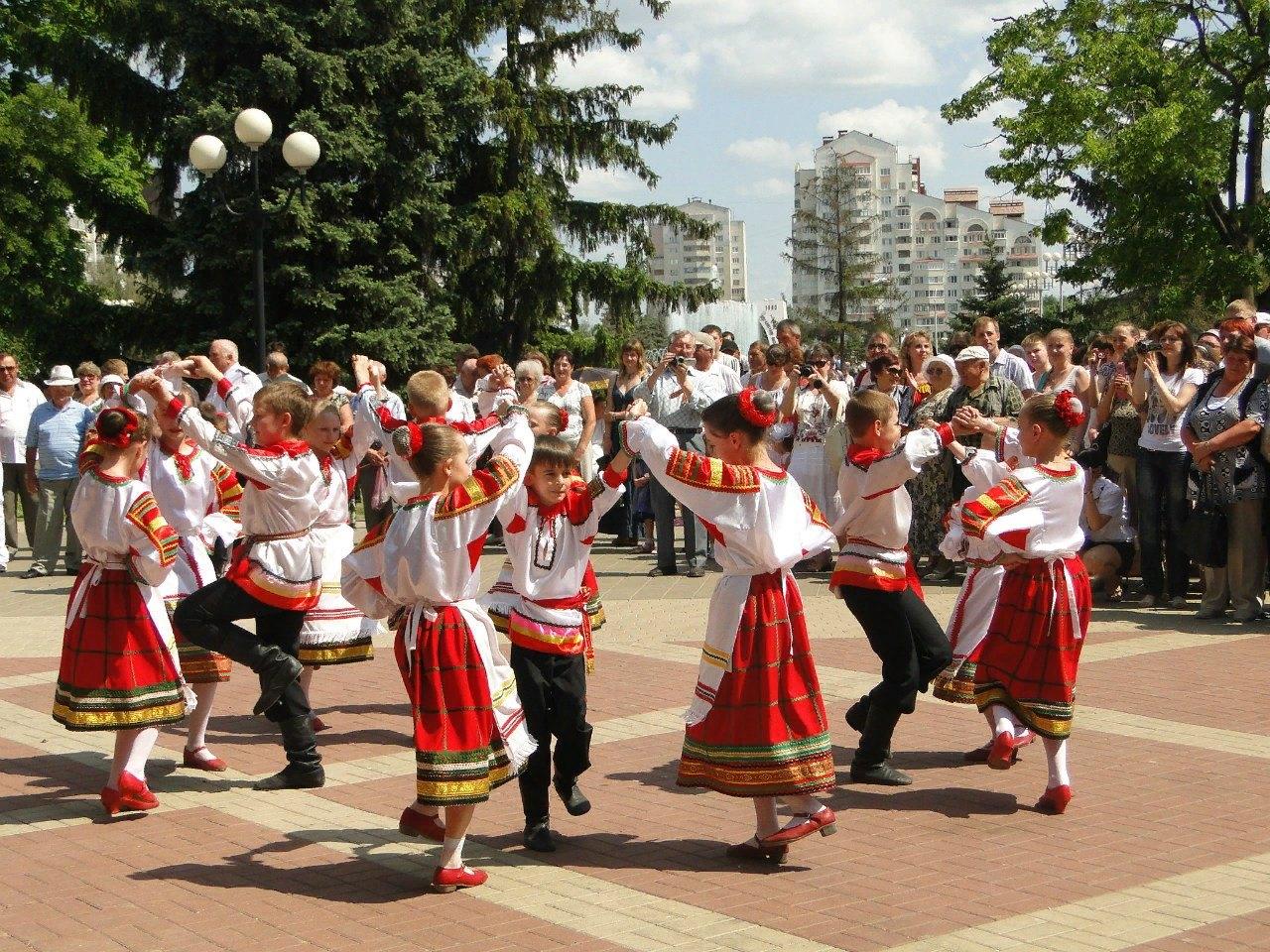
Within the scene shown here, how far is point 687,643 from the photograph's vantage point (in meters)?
11.0

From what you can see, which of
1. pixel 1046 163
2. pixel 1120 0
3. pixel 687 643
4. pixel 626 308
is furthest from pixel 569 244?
pixel 687 643

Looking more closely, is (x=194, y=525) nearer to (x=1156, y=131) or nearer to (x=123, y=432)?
(x=123, y=432)

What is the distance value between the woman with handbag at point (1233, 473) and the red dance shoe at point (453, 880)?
25.6ft

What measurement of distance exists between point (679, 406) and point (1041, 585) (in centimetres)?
787

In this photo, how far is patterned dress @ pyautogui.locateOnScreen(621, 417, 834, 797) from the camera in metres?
5.79

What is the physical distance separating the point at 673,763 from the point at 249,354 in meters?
22.2

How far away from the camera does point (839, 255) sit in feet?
218

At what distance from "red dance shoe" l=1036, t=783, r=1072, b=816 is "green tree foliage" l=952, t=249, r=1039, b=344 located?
45.8 meters

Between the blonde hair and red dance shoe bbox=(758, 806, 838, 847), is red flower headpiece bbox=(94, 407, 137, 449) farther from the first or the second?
red dance shoe bbox=(758, 806, 838, 847)

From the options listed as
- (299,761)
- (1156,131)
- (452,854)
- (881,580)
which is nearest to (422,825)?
(452,854)

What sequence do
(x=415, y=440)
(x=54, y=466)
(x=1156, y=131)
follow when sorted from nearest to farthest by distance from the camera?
(x=415, y=440) → (x=54, y=466) → (x=1156, y=131)

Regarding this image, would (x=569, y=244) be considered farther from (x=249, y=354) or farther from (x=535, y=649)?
(x=535, y=649)

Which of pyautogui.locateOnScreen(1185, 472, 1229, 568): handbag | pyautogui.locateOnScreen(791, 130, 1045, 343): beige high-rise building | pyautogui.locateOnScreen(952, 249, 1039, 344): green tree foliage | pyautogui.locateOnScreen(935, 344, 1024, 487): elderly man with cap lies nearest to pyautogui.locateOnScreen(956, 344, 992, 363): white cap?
pyautogui.locateOnScreen(935, 344, 1024, 487): elderly man with cap

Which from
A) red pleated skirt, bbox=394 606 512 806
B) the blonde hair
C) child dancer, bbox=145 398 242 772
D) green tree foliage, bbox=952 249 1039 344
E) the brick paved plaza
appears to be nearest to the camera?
the brick paved plaza
